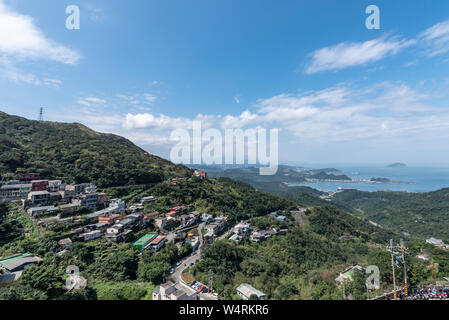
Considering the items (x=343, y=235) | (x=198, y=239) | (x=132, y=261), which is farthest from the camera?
(x=343, y=235)

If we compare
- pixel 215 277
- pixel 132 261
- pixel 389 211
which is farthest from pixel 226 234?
pixel 389 211

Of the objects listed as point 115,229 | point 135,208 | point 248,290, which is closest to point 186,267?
point 248,290

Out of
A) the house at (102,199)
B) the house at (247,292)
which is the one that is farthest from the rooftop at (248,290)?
the house at (102,199)

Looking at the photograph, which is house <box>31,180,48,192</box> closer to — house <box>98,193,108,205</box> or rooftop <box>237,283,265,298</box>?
house <box>98,193,108,205</box>

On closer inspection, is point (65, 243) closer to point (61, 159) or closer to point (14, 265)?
point (14, 265)

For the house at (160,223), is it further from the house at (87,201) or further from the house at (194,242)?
the house at (87,201)
